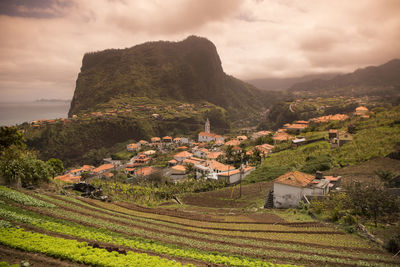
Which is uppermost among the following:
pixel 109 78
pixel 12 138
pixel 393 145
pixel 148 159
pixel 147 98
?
pixel 109 78

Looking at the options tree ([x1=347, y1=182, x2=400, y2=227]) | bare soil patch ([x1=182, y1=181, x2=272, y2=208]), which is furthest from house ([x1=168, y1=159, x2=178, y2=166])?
→ tree ([x1=347, y1=182, x2=400, y2=227])

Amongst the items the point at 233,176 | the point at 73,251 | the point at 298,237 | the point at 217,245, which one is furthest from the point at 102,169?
the point at 298,237

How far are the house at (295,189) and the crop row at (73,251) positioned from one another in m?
20.3

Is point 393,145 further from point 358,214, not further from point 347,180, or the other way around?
point 358,214

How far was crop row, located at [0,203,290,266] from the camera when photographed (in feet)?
41.2

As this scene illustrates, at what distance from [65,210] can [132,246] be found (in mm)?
9179

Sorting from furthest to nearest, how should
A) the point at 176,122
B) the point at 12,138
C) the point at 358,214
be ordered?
the point at 176,122 < the point at 12,138 < the point at 358,214

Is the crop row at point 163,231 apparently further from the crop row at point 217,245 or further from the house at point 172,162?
the house at point 172,162

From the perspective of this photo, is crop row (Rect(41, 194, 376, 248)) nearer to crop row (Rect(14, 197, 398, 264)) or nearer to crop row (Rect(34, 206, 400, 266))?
crop row (Rect(14, 197, 398, 264))

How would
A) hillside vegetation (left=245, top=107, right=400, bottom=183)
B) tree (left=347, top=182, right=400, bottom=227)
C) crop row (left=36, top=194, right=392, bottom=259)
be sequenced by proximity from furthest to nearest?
hillside vegetation (left=245, top=107, right=400, bottom=183), tree (left=347, top=182, right=400, bottom=227), crop row (left=36, top=194, right=392, bottom=259)

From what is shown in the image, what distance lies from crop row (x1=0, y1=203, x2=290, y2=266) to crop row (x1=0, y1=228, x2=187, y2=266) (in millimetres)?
1466

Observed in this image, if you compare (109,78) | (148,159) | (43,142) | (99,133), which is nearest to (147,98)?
(109,78)

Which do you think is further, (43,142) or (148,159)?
(43,142)

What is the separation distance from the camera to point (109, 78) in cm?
19462
